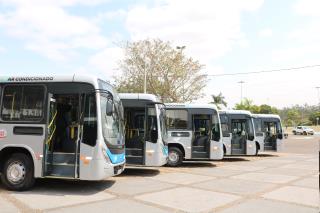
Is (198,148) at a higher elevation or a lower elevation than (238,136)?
lower

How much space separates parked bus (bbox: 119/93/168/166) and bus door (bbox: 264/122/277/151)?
12060 mm

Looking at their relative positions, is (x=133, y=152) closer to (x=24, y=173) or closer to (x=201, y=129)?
(x=24, y=173)

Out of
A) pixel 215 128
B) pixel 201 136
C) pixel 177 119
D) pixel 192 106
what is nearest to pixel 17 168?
pixel 177 119

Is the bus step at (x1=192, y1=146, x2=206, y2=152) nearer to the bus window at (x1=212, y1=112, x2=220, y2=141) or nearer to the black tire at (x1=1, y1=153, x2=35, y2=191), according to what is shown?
the bus window at (x1=212, y1=112, x2=220, y2=141)

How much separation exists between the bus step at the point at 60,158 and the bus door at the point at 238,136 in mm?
12337

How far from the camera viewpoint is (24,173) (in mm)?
9141

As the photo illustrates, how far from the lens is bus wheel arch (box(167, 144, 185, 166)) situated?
15727 mm

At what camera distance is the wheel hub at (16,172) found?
9.12m

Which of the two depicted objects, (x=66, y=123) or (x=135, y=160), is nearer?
(x=66, y=123)

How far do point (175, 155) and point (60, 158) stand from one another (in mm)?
7393

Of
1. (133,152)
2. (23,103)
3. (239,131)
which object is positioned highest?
(23,103)

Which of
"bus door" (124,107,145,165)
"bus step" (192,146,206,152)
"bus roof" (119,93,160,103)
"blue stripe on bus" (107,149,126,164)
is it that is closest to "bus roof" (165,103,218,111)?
"bus step" (192,146,206,152)

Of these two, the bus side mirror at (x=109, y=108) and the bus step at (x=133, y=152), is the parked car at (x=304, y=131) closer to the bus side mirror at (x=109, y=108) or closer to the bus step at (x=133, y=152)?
the bus step at (x=133, y=152)

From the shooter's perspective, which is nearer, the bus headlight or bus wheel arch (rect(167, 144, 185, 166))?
the bus headlight
